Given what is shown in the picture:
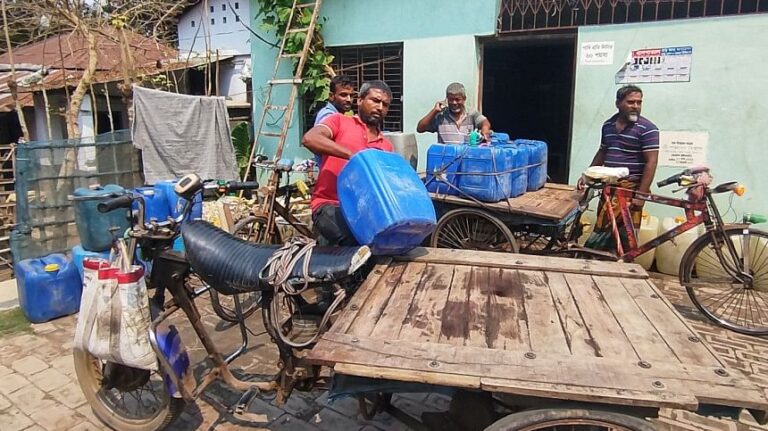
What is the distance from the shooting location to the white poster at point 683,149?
17.7 ft

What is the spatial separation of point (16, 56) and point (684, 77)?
1609cm

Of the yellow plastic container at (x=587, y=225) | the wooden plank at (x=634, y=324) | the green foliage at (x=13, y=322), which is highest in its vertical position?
the wooden plank at (x=634, y=324)

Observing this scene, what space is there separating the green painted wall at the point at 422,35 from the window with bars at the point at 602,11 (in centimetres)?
27

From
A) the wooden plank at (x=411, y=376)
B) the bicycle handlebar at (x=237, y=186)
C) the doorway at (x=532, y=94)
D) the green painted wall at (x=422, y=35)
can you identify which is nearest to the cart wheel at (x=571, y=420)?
the wooden plank at (x=411, y=376)

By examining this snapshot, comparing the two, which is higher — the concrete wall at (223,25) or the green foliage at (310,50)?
the concrete wall at (223,25)

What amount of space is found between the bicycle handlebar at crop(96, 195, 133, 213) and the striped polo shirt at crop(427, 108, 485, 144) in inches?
138

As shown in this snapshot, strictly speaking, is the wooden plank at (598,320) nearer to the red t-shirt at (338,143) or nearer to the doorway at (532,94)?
the red t-shirt at (338,143)

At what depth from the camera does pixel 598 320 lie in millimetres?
2062

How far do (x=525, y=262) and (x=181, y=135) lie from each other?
Answer: 6.48m

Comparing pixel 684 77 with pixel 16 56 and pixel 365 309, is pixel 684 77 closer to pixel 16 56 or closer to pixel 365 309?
pixel 365 309

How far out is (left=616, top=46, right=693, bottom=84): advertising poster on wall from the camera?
17.5 ft

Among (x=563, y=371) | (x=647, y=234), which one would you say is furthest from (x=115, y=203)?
(x=647, y=234)

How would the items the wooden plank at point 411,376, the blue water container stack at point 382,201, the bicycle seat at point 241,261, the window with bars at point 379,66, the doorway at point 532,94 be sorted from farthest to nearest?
the doorway at point 532,94 < the window with bars at point 379,66 < the blue water container stack at point 382,201 < the bicycle seat at point 241,261 < the wooden plank at point 411,376

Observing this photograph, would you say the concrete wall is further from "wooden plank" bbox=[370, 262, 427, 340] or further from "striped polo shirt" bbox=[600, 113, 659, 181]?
"wooden plank" bbox=[370, 262, 427, 340]
